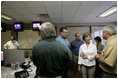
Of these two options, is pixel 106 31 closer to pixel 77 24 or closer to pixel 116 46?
pixel 116 46

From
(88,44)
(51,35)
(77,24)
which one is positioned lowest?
(88,44)

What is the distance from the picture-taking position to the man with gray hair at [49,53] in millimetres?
1217

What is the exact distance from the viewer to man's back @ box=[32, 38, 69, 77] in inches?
47.9

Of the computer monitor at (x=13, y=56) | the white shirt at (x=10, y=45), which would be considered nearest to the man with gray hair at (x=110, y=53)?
the computer monitor at (x=13, y=56)

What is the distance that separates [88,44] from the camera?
202cm

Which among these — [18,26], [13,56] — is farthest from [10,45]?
[13,56]

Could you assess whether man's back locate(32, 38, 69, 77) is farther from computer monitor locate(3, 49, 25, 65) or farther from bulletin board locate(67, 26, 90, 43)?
bulletin board locate(67, 26, 90, 43)

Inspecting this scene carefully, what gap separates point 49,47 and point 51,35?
17 centimetres

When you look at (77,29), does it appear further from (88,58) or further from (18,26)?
(88,58)

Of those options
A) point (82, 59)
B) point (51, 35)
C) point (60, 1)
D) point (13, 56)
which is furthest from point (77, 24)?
point (51, 35)

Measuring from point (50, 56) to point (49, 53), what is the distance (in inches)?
1.7

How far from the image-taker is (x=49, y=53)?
1216mm

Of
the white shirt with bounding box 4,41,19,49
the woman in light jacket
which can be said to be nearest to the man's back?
the woman in light jacket

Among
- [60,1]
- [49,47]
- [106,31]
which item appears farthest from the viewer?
[60,1]
